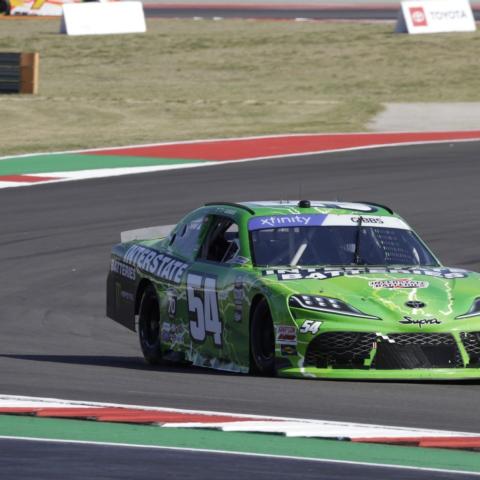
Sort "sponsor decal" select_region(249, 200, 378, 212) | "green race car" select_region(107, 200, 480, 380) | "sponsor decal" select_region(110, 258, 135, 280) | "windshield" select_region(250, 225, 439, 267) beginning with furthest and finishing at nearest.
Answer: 1. "sponsor decal" select_region(110, 258, 135, 280)
2. "sponsor decal" select_region(249, 200, 378, 212)
3. "windshield" select_region(250, 225, 439, 267)
4. "green race car" select_region(107, 200, 480, 380)

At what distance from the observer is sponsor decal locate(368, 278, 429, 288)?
11094 millimetres

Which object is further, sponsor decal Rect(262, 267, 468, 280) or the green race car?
sponsor decal Rect(262, 267, 468, 280)

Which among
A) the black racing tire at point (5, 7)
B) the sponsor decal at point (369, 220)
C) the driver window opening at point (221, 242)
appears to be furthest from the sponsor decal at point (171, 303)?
the black racing tire at point (5, 7)

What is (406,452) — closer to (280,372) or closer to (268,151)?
(280,372)

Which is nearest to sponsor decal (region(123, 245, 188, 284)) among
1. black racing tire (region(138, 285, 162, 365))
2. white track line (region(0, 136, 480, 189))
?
black racing tire (region(138, 285, 162, 365))

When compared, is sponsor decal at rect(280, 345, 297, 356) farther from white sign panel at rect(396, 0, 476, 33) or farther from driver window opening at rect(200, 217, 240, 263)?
white sign panel at rect(396, 0, 476, 33)

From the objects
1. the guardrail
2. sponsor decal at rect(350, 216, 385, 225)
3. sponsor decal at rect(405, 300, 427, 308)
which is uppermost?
sponsor decal at rect(350, 216, 385, 225)

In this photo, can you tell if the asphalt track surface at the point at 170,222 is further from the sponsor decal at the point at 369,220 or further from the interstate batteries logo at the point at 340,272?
→ the sponsor decal at the point at 369,220

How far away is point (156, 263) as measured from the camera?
12.8 m

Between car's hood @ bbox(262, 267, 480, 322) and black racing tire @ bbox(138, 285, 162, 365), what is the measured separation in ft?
→ 5.12

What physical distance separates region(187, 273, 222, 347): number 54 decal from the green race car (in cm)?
1

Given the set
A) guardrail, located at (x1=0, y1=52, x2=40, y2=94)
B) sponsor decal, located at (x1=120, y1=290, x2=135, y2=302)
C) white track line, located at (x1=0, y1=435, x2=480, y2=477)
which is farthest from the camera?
guardrail, located at (x1=0, y1=52, x2=40, y2=94)

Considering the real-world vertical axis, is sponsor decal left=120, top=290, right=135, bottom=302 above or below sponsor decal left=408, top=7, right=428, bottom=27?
Answer: above

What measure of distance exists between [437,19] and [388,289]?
1683 inches
